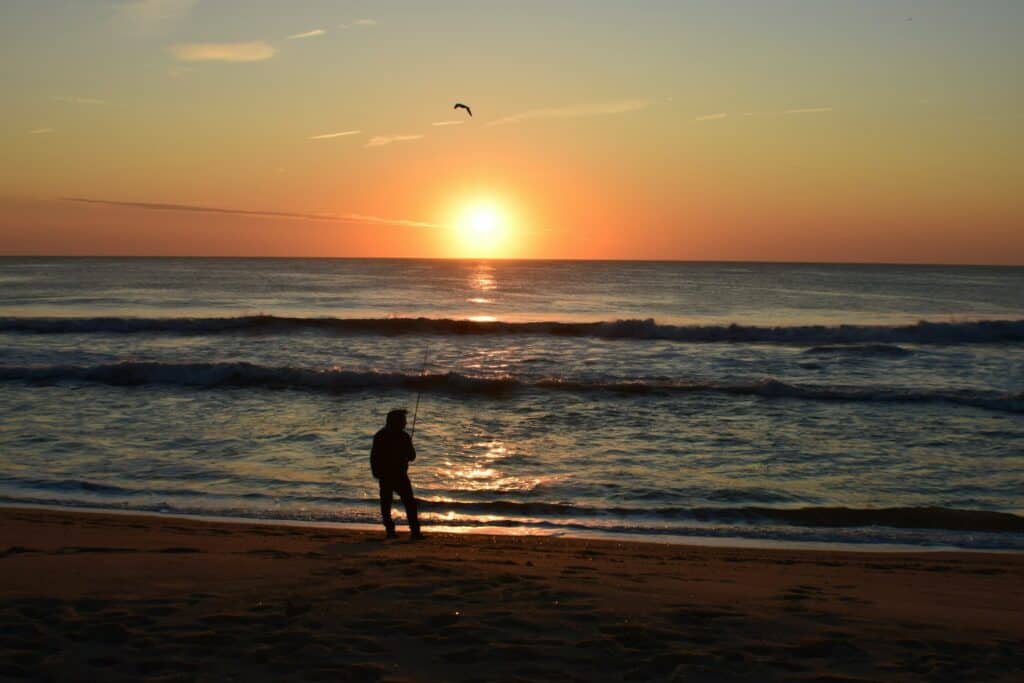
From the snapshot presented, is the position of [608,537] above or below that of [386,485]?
below

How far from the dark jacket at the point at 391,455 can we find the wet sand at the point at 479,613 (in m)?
0.76

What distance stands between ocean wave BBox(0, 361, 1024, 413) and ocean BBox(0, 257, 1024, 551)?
0.10 metres

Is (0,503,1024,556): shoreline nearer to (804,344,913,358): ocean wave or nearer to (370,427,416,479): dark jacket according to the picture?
(370,427,416,479): dark jacket

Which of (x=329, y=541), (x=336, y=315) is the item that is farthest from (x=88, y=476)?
(x=336, y=315)

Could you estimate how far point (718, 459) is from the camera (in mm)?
13195

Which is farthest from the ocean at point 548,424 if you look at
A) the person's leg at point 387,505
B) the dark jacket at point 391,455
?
the dark jacket at point 391,455

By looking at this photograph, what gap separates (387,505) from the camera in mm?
8906

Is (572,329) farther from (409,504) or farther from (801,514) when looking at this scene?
(409,504)

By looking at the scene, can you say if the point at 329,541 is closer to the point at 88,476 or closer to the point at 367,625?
the point at 367,625

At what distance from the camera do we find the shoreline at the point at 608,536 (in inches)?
365

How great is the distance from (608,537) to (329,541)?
3.01 meters

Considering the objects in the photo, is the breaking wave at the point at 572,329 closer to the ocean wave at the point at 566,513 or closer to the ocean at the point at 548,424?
the ocean at the point at 548,424

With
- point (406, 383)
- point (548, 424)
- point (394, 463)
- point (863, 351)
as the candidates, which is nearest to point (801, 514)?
point (394, 463)

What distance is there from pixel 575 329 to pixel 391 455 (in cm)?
2718
